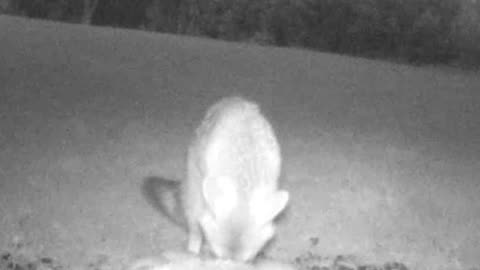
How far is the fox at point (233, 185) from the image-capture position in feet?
13.8

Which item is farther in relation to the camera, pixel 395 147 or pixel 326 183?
pixel 395 147

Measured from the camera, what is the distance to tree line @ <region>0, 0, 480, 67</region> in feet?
30.6

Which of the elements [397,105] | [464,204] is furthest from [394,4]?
[464,204]

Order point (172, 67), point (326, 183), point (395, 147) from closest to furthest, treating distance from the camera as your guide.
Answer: point (326, 183), point (395, 147), point (172, 67)

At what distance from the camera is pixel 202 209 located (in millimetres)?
4539

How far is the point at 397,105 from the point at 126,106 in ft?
7.05

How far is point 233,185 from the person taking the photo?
4.27 m

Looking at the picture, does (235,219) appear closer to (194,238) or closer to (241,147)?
(241,147)

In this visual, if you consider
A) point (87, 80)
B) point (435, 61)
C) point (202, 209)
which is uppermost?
point (435, 61)

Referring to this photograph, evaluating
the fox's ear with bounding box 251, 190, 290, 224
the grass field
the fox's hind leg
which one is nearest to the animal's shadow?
the grass field

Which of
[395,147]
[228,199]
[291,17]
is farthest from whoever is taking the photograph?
[291,17]

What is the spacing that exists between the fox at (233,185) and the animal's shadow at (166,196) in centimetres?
33

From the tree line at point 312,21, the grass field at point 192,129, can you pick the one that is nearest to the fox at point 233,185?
the grass field at point 192,129

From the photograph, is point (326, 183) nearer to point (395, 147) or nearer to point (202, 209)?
point (395, 147)
